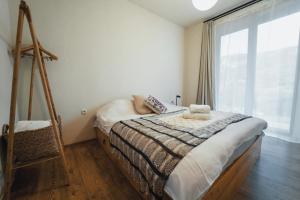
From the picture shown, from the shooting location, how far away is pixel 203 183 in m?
0.88

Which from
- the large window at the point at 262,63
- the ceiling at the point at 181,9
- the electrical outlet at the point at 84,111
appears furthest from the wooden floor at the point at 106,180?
the ceiling at the point at 181,9

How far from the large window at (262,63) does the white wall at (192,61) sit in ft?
1.74

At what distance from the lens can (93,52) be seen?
99.0 inches

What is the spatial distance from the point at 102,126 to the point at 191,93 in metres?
2.73

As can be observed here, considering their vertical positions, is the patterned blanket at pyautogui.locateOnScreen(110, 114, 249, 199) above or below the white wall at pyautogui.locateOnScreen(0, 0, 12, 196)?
below

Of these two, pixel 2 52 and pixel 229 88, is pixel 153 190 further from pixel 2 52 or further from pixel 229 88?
pixel 229 88

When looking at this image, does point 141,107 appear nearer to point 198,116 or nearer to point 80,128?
point 198,116

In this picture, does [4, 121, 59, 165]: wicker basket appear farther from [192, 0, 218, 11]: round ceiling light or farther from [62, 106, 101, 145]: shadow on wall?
[192, 0, 218, 11]: round ceiling light

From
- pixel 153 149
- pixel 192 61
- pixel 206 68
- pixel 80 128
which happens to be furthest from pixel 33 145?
pixel 192 61

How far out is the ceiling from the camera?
9.25 feet

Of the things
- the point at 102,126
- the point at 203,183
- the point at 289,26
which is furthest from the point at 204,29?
the point at 203,183

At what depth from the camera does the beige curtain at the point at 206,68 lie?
3.30m

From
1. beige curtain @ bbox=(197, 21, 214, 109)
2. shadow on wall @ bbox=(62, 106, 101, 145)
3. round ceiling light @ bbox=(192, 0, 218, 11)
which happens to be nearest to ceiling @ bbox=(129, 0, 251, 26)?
beige curtain @ bbox=(197, 21, 214, 109)

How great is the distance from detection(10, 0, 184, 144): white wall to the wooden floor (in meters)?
0.76
